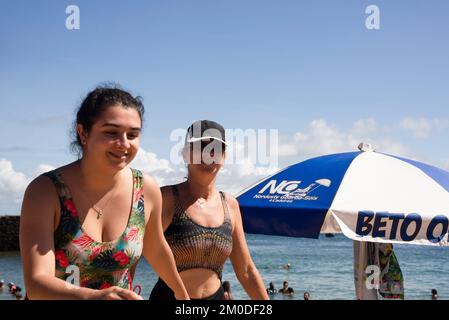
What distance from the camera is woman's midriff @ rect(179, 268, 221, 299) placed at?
11.0 ft

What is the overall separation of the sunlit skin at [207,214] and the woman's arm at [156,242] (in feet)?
2.02

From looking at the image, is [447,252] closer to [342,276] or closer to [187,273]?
[342,276]

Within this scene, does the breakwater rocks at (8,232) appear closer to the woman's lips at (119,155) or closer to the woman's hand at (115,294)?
the woman's lips at (119,155)

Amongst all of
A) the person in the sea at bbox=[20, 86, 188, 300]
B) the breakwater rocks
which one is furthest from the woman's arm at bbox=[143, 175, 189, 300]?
the breakwater rocks

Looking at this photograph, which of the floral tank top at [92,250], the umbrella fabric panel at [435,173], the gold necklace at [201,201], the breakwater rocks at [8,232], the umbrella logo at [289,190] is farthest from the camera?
the breakwater rocks at [8,232]

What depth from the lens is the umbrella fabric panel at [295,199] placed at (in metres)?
4.89

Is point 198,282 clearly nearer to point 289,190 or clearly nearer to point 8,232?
point 289,190

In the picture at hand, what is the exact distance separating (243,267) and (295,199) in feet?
5.40

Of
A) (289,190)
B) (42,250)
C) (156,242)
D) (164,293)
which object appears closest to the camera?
(42,250)

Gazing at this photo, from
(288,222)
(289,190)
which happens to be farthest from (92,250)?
(289,190)

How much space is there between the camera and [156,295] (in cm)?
333

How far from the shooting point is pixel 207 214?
3.44 metres

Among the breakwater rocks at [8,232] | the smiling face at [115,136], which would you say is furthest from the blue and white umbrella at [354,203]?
the breakwater rocks at [8,232]
